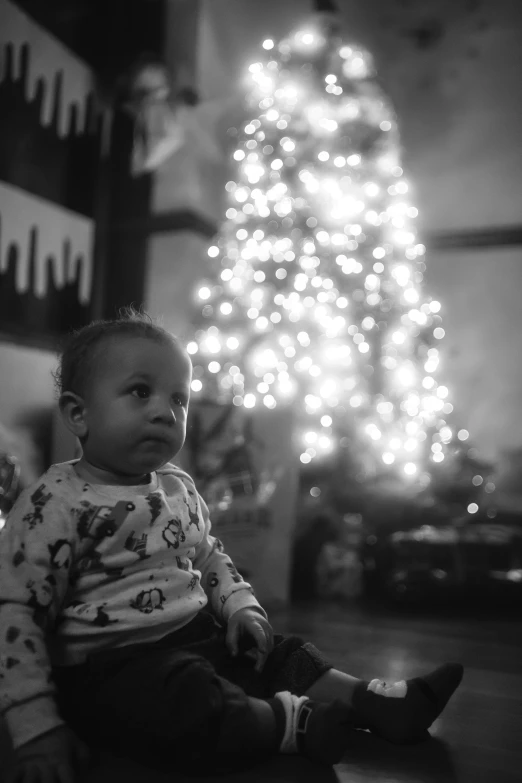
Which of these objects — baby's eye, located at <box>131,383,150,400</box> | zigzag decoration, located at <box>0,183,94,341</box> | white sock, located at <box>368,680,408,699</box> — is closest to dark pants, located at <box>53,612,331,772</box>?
white sock, located at <box>368,680,408,699</box>

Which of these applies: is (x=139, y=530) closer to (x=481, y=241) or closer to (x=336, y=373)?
(x=336, y=373)

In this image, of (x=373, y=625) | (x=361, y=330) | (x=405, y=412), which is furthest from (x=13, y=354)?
(x=373, y=625)

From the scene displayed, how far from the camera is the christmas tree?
7.92ft

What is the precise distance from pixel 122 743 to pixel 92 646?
12cm

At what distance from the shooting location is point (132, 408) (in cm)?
81

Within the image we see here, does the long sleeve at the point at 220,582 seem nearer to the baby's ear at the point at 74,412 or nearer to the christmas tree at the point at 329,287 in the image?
the baby's ear at the point at 74,412

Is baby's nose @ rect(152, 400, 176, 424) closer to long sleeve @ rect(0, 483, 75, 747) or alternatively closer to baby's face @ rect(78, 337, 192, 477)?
baby's face @ rect(78, 337, 192, 477)

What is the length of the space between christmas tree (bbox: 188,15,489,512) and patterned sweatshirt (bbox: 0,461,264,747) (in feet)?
4.98

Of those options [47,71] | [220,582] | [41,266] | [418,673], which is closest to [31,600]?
[220,582]

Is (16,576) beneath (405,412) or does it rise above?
beneath

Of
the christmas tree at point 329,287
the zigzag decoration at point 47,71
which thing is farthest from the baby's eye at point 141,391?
the zigzag decoration at point 47,71

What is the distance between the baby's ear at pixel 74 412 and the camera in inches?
33.2

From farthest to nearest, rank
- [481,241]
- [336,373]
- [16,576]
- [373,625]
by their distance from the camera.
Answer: [481,241] < [336,373] < [373,625] < [16,576]

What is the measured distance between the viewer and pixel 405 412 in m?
2.44
